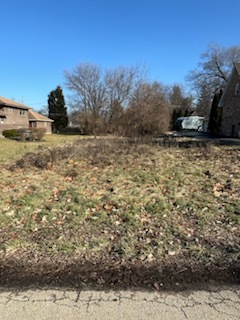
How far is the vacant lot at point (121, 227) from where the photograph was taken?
2.88 metres

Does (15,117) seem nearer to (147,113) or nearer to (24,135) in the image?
(24,135)

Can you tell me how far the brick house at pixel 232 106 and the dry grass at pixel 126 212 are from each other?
1798 cm

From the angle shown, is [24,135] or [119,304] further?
[24,135]

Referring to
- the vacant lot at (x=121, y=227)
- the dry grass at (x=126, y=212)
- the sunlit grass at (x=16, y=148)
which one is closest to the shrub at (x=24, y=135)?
the sunlit grass at (x=16, y=148)

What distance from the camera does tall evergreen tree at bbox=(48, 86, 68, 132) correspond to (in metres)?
52.8

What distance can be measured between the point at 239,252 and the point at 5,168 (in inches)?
292

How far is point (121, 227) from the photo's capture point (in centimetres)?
394

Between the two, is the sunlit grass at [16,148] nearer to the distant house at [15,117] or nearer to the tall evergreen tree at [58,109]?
the distant house at [15,117]

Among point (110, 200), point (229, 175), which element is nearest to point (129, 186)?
point (110, 200)

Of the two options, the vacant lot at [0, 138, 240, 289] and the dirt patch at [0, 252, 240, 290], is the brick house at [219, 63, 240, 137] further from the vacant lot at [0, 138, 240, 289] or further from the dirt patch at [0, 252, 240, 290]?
the dirt patch at [0, 252, 240, 290]

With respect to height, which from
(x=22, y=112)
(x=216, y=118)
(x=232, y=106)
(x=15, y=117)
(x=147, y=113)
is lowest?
(x=15, y=117)

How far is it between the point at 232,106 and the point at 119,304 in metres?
25.5

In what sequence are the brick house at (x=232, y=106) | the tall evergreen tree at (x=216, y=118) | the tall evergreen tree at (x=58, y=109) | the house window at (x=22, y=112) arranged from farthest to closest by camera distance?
1. the tall evergreen tree at (x=58, y=109)
2. the house window at (x=22, y=112)
3. the tall evergreen tree at (x=216, y=118)
4. the brick house at (x=232, y=106)

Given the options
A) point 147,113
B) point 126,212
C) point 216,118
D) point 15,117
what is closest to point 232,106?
point 216,118
